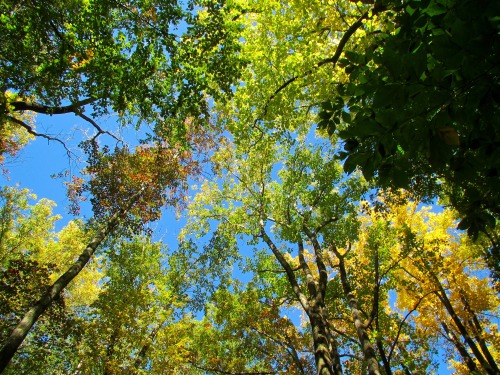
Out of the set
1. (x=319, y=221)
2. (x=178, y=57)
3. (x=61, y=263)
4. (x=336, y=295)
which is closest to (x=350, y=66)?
(x=178, y=57)

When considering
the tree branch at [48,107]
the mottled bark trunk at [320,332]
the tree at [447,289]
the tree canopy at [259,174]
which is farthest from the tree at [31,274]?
the tree at [447,289]

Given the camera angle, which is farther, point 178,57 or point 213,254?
point 213,254

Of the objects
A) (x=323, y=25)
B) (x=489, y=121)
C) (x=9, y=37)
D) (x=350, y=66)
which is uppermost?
(x=323, y=25)

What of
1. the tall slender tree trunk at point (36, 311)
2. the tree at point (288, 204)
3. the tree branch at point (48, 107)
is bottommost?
the tall slender tree trunk at point (36, 311)

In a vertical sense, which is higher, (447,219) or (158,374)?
(447,219)

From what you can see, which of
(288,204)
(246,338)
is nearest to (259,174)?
(288,204)

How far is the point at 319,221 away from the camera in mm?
11688

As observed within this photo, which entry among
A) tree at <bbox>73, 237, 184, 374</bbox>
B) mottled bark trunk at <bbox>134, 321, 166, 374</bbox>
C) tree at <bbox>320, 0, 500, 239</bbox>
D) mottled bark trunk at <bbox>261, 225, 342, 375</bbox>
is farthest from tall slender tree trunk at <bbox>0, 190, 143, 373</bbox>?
tree at <bbox>320, 0, 500, 239</bbox>

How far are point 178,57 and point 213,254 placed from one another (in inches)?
Result: 331

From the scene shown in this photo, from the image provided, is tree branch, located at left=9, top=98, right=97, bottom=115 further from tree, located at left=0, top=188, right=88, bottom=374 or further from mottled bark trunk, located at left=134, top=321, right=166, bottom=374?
mottled bark trunk, located at left=134, top=321, right=166, bottom=374

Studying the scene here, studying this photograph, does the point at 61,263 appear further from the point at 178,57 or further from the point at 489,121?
the point at 489,121

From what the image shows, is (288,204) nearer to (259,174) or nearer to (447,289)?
(259,174)

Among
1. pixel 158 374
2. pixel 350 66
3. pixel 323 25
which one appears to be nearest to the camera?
pixel 350 66

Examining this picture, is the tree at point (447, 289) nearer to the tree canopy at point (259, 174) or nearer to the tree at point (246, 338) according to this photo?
the tree canopy at point (259, 174)
